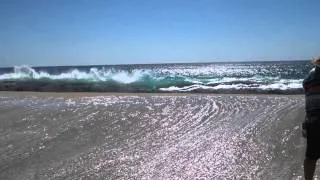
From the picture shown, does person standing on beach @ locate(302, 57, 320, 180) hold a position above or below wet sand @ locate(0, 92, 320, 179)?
above

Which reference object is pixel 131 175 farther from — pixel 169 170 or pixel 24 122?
pixel 24 122

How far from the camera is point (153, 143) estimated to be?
26.0 ft

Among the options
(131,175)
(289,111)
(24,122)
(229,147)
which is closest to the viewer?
(131,175)

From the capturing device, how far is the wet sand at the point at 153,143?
6109mm

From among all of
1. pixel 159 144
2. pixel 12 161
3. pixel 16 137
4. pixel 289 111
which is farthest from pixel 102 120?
pixel 289 111

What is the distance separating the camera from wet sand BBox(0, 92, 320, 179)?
6.11 metres

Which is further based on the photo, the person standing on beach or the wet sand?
the wet sand

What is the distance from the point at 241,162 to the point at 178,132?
2.66 metres

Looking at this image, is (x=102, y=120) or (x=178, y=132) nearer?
(x=178, y=132)

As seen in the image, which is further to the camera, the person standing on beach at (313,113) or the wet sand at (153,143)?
the wet sand at (153,143)

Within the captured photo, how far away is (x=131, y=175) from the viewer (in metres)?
5.89

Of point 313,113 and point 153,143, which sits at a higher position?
point 313,113

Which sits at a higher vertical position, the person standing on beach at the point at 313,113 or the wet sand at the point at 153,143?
the person standing on beach at the point at 313,113

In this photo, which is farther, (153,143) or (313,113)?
(153,143)
